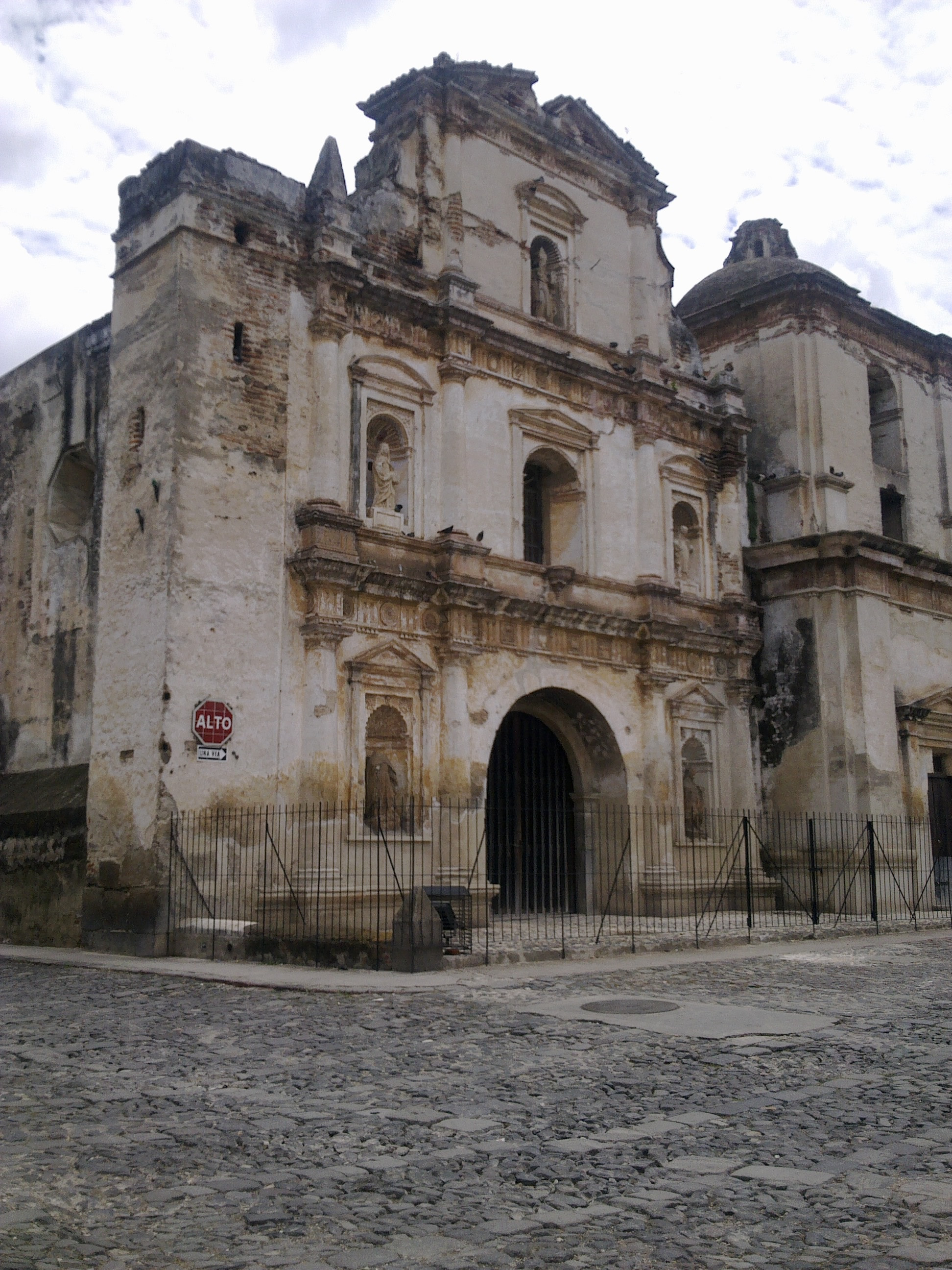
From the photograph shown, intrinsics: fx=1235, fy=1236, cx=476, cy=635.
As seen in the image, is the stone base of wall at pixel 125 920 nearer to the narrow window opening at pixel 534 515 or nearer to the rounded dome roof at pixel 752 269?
the narrow window opening at pixel 534 515

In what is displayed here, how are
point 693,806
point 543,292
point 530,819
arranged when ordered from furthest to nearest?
point 693,806, point 543,292, point 530,819

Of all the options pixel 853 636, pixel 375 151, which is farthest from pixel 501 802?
pixel 375 151

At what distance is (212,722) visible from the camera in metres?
14.0

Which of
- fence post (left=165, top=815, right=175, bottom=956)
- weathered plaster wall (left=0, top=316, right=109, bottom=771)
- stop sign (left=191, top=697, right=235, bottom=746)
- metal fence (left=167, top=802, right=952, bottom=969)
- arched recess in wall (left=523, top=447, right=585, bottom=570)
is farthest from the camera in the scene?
arched recess in wall (left=523, top=447, right=585, bottom=570)

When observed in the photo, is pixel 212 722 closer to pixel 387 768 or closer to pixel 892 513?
pixel 387 768

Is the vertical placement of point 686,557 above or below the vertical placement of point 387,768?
above

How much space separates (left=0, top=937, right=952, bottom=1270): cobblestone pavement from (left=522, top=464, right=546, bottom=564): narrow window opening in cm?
1113

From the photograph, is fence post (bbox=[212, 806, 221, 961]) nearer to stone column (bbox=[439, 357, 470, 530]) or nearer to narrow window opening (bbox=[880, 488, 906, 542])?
stone column (bbox=[439, 357, 470, 530])

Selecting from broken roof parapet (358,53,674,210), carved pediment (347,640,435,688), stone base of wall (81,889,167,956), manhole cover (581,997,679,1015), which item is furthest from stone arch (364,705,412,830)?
broken roof parapet (358,53,674,210)

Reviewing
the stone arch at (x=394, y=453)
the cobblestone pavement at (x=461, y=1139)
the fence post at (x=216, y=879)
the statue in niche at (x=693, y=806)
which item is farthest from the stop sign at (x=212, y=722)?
the statue in niche at (x=693, y=806)

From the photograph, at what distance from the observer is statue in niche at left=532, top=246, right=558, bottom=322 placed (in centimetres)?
1977

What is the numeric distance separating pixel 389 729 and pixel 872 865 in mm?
6920

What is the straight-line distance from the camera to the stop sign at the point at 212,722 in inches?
546

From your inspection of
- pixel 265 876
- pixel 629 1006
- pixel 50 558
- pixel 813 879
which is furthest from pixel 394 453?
pixel 629 1006
